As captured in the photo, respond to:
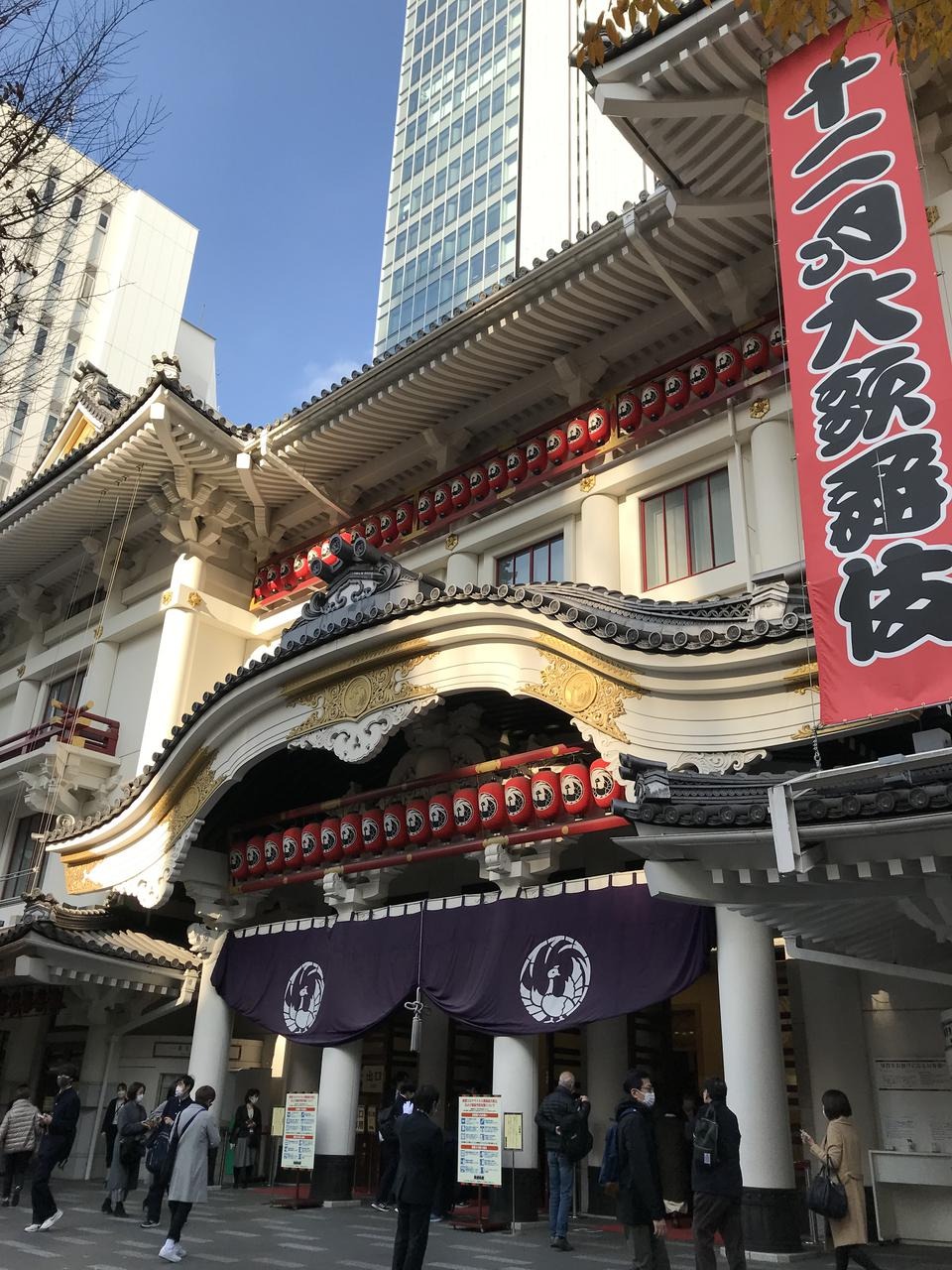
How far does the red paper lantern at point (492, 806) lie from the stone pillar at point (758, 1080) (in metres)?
3.06

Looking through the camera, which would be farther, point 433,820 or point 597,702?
point 433,820

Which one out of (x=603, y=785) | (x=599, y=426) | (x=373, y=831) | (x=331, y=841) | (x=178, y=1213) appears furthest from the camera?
(x=599, y=426)

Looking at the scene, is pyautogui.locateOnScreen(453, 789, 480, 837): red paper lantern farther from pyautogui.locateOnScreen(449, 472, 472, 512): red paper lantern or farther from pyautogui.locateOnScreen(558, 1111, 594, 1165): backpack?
pyautogui.locateOnScreen(449, 472, 472, 512): red paper lantern

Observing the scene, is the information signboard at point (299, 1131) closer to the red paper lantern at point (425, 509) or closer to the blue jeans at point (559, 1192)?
the blue jeans at point (559, 1192)

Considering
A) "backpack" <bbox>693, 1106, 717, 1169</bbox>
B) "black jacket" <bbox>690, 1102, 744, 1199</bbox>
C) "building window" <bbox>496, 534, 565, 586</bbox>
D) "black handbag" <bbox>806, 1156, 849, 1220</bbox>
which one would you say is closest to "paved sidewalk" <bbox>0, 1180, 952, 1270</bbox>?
"black handbag" <bbox>806, 1156, 849, 1220</bbox>

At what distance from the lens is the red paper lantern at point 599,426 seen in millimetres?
15875

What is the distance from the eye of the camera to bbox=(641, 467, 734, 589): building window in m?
14.6

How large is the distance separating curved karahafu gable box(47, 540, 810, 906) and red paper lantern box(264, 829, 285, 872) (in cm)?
106

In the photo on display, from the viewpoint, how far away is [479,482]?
17.5 meters

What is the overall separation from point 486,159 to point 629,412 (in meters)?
76.6

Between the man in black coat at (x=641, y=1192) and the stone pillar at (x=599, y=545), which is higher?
the stone pillar at (x=599, y=545)

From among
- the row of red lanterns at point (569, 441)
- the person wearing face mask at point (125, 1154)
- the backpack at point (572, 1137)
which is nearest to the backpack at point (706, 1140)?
the backpack at point (572, 1137)

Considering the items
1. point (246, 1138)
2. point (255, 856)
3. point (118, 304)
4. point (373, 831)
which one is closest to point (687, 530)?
point (373, 831)

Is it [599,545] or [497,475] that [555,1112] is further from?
[497,475]
